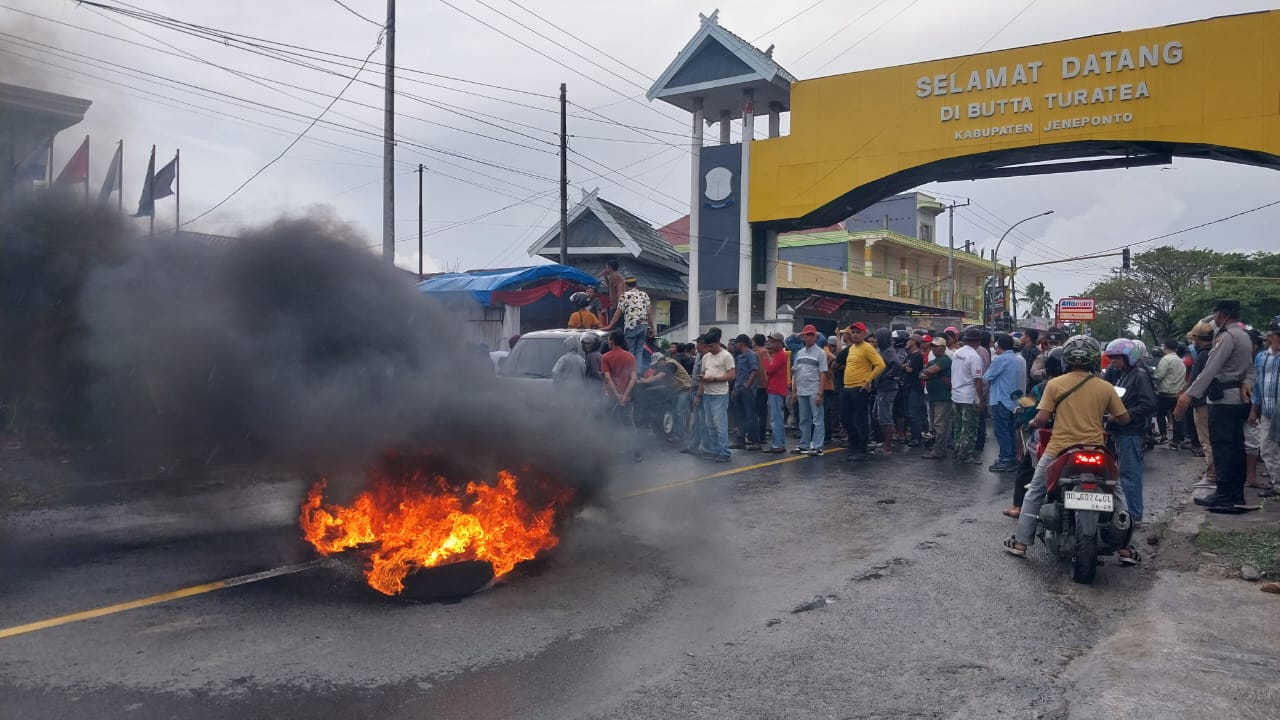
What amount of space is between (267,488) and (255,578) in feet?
11.8

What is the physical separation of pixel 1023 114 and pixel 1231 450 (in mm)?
14490

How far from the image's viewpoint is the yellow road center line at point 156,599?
4773 millimetres

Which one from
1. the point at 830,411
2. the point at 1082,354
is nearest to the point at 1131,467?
the point at 1082,354

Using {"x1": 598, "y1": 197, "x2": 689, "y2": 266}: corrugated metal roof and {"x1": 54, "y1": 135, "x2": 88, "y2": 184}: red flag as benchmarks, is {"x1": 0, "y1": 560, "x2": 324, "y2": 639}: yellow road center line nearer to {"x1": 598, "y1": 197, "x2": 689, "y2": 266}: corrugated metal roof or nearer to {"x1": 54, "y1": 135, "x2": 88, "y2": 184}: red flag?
{"x1": 54, "y1": 135, "x2": 88, "y2": 184}: red flag

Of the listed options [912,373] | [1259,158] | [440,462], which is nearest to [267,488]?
[440,462]

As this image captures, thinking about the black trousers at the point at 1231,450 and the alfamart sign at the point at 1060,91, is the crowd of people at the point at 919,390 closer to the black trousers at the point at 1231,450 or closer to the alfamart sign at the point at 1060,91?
the black trousers at the point at 1231,450

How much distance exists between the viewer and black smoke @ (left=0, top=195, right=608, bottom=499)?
636 cm

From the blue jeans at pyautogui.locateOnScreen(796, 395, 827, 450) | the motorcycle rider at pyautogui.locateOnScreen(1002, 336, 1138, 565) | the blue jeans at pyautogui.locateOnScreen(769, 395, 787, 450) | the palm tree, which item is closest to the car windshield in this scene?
the blue jeans at pyautogui.locateOnScreen(769, 395, 787, 450)

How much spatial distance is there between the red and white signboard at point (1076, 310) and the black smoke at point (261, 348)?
44.3 m

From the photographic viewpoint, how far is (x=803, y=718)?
3.76 m

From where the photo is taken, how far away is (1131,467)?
7.16m

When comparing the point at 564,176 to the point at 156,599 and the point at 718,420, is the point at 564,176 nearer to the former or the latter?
the point at 718,420

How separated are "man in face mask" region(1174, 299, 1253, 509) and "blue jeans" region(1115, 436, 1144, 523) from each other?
4.12 feet

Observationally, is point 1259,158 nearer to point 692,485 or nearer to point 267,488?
point 692,485
